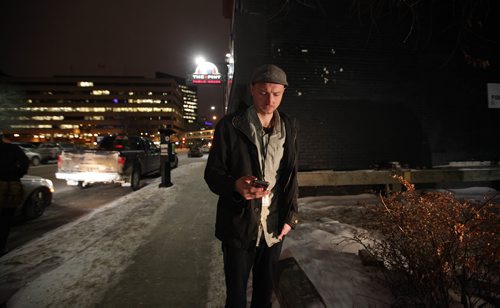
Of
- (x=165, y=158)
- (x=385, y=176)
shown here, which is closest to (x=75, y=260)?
(x=165, y=158)

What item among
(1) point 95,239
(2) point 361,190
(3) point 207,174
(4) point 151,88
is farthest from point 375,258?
(4) point 151,88

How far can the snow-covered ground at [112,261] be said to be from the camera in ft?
8.10

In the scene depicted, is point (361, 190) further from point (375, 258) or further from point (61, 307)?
point (61, 307)

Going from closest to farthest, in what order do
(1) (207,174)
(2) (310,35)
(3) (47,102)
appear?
(1) (207,174) → (2) (310,35) → (3) (47,102)

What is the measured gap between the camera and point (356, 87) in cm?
741

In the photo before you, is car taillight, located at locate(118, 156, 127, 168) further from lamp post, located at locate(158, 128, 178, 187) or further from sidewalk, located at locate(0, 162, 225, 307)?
sidewalk, located at locate(0, 162, 225, 307)

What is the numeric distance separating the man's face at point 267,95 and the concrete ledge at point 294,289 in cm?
156

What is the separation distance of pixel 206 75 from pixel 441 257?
1638 cm

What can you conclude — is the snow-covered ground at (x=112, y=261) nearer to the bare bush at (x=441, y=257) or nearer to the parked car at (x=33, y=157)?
A: the bare bush at (x=441, y=257)

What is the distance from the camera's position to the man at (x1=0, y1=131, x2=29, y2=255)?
12.0 ft

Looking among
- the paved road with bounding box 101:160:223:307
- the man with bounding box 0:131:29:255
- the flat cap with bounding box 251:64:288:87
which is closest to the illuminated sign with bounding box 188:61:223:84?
the paved road with bounding box 101:160:223:307

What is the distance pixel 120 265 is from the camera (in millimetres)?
3285

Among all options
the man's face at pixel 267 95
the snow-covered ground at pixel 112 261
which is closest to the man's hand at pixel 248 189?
the man's face at pixel 267 95

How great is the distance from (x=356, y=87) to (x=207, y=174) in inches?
279
